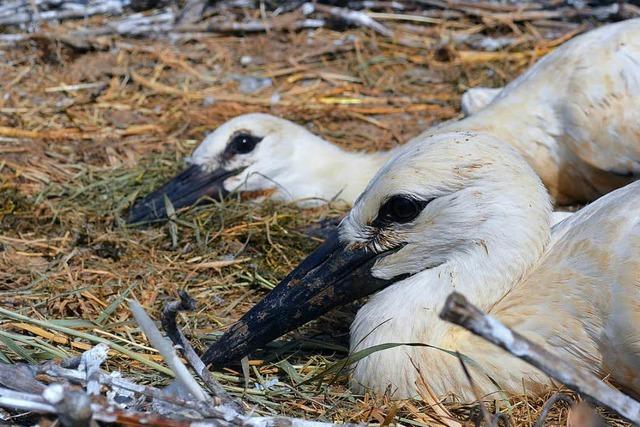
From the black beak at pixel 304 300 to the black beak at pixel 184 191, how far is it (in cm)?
175

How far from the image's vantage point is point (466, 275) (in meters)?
3.85

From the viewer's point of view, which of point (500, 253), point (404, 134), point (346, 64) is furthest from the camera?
point (346, 64)

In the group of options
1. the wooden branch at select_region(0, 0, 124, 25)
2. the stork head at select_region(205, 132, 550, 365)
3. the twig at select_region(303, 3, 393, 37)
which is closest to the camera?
the stork head at select_region(205, 132, 550, 365)

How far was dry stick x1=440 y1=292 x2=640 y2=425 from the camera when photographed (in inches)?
102

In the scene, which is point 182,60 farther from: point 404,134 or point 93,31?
point 404,134

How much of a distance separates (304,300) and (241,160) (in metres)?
2.20

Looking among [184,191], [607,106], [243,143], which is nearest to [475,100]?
[607,106]

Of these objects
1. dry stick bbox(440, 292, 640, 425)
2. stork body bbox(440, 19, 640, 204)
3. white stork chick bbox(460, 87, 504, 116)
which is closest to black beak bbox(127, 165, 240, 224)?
stork body bbox(440, 19, 640, 204)

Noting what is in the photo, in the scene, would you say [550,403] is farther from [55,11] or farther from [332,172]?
[55,11]

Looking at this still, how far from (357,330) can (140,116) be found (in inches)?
141

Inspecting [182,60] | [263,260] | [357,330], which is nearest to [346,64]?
Answer: [182,60]

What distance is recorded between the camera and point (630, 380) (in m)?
3.53

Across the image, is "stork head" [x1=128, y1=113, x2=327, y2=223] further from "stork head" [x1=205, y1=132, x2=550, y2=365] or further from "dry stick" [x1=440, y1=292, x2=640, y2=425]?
"dry stick" [x1=440, y1=292, x2=640, y2=425]

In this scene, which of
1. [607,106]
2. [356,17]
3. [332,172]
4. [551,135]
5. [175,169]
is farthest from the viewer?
[356,17]
